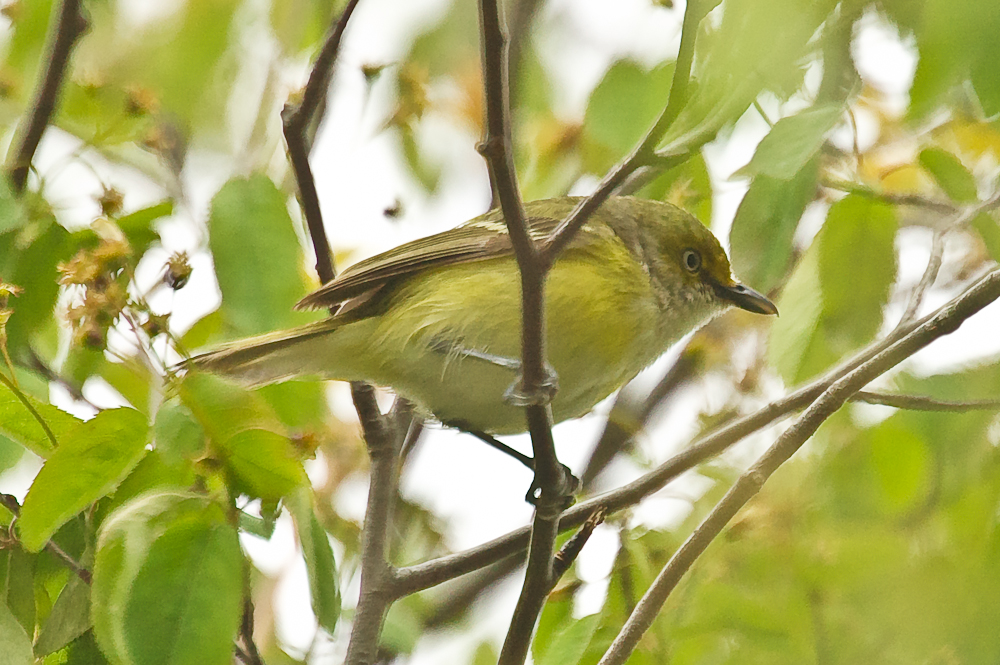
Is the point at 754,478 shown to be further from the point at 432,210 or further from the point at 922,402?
the point at 432,210

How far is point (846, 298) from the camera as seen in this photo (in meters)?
2.60

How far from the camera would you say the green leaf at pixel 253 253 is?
265cm

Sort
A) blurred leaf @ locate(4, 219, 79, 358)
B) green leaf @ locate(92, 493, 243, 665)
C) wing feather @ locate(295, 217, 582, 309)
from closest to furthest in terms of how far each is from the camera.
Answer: green leaf @ locate(92, 493, 243, 665), blurred leaf @ locate(4, 219, 79, 358), wing feather @ locate(295, 217, 582, 309)

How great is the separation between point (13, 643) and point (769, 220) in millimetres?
1893

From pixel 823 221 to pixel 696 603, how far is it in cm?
96

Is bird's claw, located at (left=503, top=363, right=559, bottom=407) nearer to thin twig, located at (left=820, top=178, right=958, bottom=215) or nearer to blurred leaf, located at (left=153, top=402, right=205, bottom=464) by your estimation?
blurred leaf, located at (left=153, top=402, right=205, bottom=464)

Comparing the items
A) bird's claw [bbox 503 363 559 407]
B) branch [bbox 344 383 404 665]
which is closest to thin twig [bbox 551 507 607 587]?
bird's claw [bbox 503 363 559 407]

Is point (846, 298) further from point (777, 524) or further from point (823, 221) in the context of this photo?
point (777, 524)

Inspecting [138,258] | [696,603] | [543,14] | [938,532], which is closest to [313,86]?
[138,258]

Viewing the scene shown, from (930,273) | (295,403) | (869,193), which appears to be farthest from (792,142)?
(295,403)

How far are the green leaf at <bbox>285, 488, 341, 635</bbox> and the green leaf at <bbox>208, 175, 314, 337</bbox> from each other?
0.74 m

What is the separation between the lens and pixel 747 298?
12.7 feet

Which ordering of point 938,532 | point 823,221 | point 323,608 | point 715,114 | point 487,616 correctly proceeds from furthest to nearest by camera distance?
point 487,616 < point 823,221 < point 938,532 < point 323,608 < point 715,114

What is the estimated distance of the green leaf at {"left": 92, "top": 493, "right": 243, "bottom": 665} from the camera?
1803 mm
